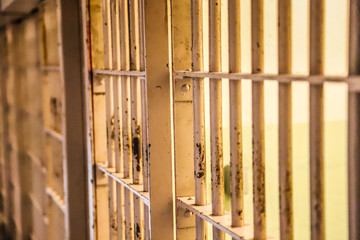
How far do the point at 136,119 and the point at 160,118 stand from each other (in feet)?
0.72

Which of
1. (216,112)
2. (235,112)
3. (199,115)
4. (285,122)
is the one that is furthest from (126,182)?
(285,122)

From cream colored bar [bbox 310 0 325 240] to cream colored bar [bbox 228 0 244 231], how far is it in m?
0.28

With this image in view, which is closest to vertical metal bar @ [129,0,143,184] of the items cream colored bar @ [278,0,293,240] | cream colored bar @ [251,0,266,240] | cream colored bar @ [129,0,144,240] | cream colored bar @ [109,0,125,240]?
cream colored bar @ [129,0,144,240]

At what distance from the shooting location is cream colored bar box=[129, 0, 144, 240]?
1713mm

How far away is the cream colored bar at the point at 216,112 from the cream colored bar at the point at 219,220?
0.03 metres

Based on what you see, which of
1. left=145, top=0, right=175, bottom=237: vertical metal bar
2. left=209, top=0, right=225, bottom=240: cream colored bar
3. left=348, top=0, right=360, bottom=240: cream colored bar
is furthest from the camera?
left=145, top=0, right=175, bottom=237: vertical metal bar

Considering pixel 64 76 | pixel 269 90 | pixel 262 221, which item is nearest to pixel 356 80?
pixel 262 221

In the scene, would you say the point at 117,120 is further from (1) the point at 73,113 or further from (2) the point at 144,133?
(1) the point at 73,113

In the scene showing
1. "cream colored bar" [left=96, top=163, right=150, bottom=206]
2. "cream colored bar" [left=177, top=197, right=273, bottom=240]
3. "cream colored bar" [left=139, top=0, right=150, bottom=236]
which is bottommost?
"cream colored bar" [left=177, top=197, right=273, bottom=240]

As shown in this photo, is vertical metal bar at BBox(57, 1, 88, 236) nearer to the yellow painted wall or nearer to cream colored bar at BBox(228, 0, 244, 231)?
the yellow painted wall

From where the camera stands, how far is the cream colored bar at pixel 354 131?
84 centimetres

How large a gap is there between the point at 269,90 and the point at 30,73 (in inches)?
89.5

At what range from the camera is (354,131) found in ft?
2.80

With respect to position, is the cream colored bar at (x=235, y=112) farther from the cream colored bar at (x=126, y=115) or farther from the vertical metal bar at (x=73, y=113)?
the vertical metal bar at (x=73, y=113)
